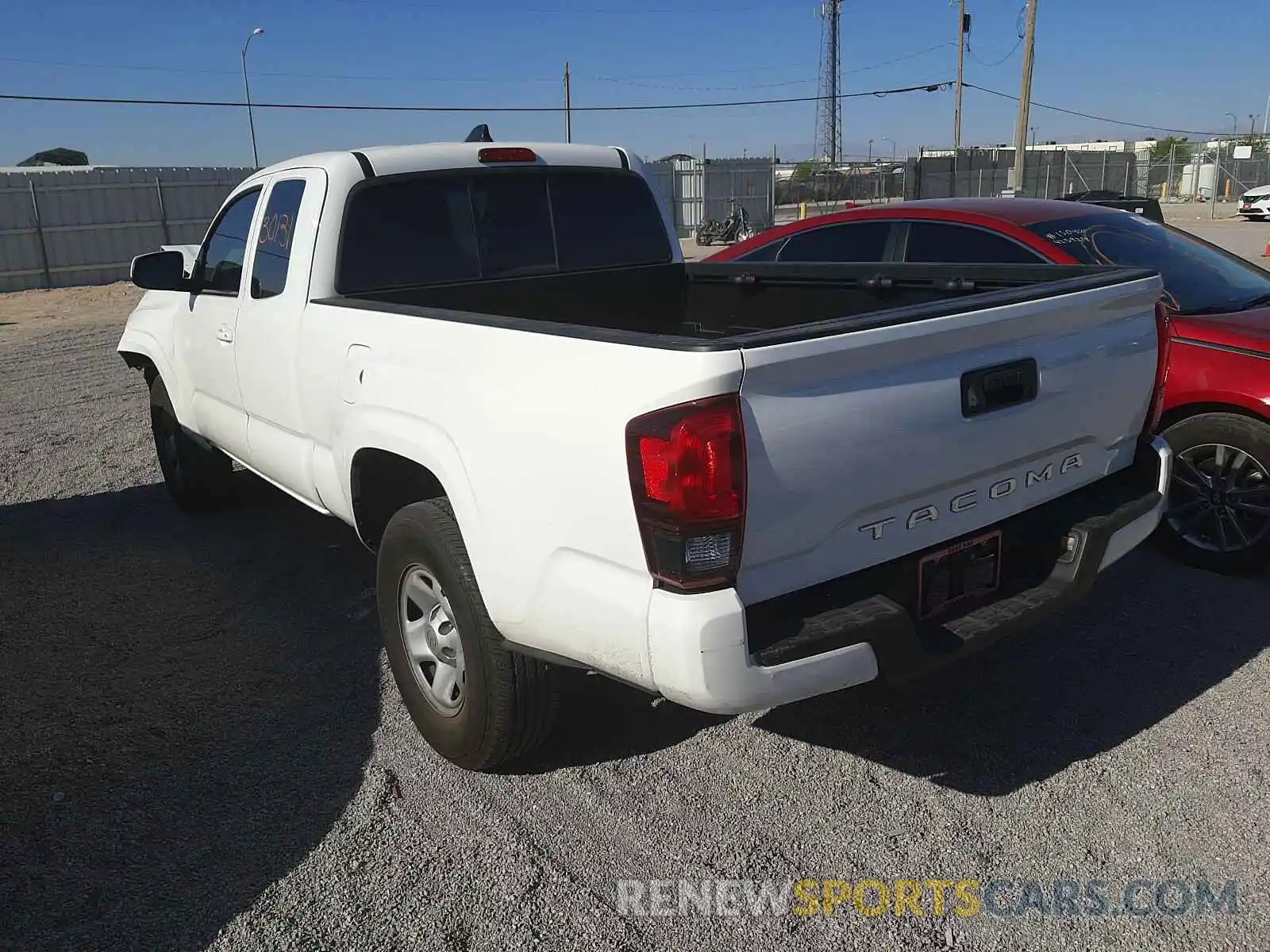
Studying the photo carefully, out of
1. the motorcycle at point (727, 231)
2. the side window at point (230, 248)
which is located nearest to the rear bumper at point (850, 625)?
the side window at point (230, 248)

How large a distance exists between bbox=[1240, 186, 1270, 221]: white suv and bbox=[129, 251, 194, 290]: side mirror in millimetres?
32219

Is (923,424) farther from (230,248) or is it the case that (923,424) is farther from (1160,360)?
(230,248)

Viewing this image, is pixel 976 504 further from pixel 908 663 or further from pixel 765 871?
pixel 765 871

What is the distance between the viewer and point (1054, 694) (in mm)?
3863

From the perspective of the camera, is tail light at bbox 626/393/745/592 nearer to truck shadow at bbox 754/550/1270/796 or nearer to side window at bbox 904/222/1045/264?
truck shadow at bbox 754/550/1270/796

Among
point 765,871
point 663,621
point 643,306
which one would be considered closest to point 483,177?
point 643,306

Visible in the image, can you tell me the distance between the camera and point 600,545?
8.65 feet

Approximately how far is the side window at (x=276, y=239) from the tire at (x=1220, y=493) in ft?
12.5

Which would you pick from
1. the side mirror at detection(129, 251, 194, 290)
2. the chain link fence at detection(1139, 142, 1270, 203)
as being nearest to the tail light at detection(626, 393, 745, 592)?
the side mirror at detection(129, 251, 194, 290)

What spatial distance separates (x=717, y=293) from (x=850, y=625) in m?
2.66

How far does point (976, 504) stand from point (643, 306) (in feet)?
7.92

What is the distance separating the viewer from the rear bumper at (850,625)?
2488mm

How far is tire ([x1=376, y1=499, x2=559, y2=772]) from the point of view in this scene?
3131mm

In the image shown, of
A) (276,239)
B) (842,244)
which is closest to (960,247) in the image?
(842,244)
